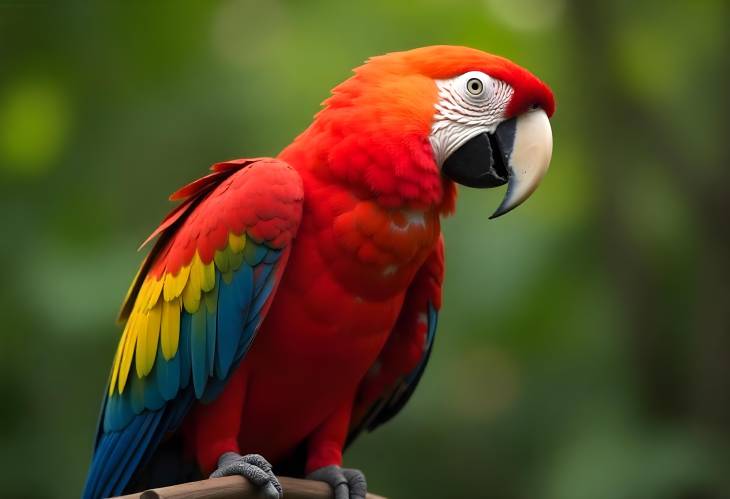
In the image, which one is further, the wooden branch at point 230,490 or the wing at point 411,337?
the wing at point 411,337

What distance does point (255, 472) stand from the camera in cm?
262

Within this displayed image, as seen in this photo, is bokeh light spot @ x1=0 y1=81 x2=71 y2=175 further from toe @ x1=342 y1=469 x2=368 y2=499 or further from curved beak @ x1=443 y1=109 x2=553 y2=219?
curved beak @ x1=443 y1=109 x2=553 y2=219

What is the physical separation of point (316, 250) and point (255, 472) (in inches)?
23.0

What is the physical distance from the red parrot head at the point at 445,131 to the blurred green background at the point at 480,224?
2059 millimetres

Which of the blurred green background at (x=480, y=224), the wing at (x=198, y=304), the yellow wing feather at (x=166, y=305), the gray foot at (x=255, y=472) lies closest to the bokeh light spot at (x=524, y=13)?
the blurred green background at (x=480, y=224)

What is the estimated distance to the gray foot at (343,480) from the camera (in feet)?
9.78

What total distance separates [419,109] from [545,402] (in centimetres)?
263

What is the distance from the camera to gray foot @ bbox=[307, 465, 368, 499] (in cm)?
298

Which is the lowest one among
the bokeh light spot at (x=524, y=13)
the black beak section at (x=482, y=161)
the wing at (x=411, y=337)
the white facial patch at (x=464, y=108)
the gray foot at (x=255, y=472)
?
the gray foot at (x=255, y=472)

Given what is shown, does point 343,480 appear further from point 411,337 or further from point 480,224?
point 480,224

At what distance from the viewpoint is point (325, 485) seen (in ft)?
9.74

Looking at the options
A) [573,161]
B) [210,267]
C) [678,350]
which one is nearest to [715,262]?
[678,350]

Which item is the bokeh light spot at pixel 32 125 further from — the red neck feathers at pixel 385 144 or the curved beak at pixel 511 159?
the curved beak at pixel 511 159

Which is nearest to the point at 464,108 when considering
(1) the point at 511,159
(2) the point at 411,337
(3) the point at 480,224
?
(1) the point at 511,159
